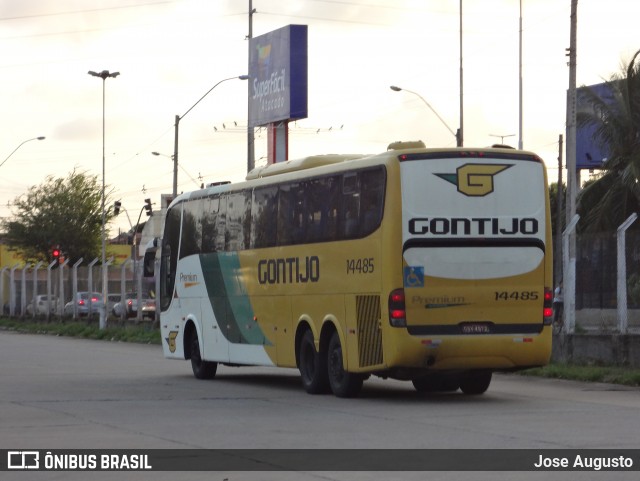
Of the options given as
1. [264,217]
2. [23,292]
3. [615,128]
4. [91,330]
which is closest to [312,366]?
[264,217]

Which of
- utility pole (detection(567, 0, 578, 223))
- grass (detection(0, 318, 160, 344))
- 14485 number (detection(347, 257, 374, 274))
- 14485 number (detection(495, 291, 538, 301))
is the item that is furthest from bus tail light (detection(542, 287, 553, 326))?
grass (detection(0, 318, 160, 344))

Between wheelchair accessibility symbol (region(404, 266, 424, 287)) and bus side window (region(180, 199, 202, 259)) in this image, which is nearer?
wheelchair accessibility symbol (region(404, 266, 424, 287))

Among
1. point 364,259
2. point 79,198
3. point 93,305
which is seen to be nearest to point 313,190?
point 364,259

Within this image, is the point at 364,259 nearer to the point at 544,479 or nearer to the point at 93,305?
the point at 544,479

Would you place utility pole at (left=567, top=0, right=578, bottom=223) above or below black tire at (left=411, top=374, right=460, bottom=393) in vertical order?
above

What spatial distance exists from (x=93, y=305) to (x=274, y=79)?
1278cm

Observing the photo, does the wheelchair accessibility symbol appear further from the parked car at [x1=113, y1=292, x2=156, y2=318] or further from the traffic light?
the traffic light

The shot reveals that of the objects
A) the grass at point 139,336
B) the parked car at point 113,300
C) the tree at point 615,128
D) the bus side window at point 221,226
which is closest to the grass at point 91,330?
the grass at point 139,336

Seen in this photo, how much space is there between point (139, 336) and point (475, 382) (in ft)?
83.2

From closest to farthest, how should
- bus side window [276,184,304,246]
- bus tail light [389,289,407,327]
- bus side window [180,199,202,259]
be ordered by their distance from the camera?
1. bus tail light [389,289,407,327]
2. bus side window [276,184,304,246]
3. bus side window [180,199,202,259]

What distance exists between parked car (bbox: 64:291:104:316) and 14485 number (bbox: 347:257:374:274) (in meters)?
33.4

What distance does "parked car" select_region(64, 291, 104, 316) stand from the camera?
178 feet

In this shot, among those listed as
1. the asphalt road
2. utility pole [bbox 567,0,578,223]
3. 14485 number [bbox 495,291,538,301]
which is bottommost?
the asphalt road

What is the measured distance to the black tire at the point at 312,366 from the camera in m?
20.6
